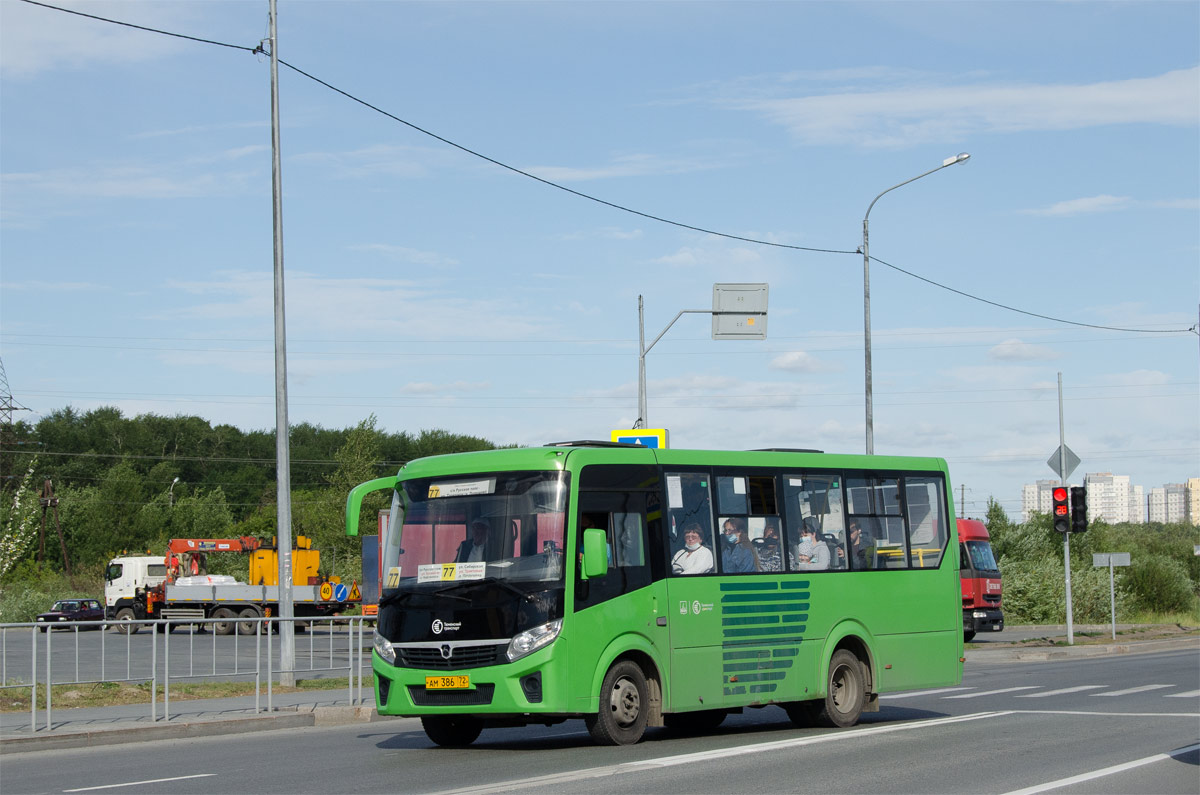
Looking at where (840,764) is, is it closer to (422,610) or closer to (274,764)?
(422,610)

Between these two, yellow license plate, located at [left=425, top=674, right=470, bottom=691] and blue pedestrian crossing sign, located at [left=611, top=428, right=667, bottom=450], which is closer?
yellow license plate, located at [left=425, top=674, right=470, bottom=691]

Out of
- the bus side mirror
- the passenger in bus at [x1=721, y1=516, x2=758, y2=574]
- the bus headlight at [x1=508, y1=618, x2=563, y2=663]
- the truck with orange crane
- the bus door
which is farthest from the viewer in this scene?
the truck with orange crane

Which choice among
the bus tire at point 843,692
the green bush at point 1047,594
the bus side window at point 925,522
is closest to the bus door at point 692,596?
the bus tire at point 843,692

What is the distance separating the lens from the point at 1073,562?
50844 mm

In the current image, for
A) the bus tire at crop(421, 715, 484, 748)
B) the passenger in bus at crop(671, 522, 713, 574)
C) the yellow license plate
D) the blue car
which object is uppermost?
the passenger in bus at crop(671, 522, 713, 574)

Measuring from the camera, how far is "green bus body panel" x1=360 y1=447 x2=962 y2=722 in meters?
12.2

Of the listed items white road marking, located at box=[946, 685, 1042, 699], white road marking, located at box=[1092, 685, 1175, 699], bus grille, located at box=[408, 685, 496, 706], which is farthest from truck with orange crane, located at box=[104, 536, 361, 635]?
bus grille, located at box=[408, 685, 496, 706]

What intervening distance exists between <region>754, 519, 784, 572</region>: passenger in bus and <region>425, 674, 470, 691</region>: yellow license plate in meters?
3.52

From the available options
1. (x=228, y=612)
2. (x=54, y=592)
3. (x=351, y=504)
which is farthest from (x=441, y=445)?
(x=351, y=504)

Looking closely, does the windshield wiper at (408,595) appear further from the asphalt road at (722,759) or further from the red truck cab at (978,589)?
the red truck cab at (978,589)

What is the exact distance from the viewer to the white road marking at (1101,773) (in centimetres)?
973

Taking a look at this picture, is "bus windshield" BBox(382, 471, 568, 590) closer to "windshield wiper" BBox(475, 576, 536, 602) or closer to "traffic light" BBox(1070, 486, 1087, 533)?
"windshield wiper" BBox(475, 576, 536, 602)

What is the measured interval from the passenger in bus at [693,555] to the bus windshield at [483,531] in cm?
157

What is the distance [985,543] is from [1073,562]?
15681 mm
